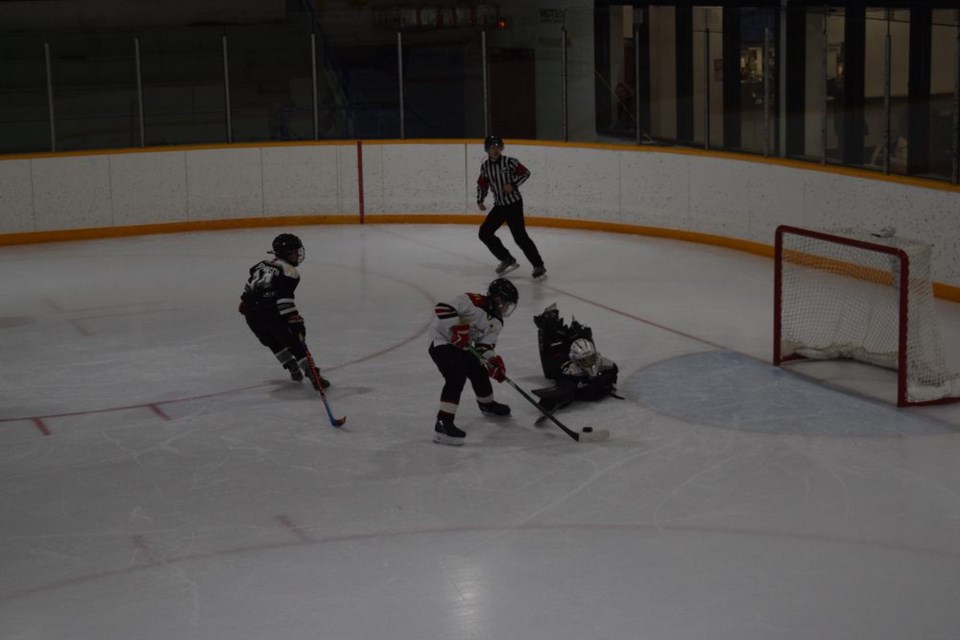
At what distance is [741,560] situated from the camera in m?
5.14

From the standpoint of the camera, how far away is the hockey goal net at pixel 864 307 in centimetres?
713

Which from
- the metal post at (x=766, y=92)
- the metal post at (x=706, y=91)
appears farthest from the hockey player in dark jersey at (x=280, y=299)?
the metal post at (x=706, y=91)

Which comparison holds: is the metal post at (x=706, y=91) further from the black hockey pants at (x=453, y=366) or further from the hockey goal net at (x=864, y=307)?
the black hockey pants at (x=453, y=366)

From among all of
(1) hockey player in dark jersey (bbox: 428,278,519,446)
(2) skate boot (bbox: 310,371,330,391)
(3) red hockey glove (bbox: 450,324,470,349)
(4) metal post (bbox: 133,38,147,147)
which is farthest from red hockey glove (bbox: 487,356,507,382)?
(4) metal post (bbox: 133,38,147,147)

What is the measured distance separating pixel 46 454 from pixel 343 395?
1653 mm

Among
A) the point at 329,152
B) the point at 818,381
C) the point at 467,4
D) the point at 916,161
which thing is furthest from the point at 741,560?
the point at 467,4

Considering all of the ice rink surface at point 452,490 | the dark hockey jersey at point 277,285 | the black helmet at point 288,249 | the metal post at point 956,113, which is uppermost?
the metal post at point 956,113

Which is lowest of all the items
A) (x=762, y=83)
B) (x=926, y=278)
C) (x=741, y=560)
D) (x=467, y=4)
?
(x=741, y=560)

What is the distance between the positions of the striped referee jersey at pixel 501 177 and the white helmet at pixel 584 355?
3.60m

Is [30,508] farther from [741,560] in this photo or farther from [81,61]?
[81,61]

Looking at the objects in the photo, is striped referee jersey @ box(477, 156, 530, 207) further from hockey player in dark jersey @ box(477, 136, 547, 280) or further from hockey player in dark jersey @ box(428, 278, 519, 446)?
hockey player in dark jersey @ box(428, 278, 519, 446)

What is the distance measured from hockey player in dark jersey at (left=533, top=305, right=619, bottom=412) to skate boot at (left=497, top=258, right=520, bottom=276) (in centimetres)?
337

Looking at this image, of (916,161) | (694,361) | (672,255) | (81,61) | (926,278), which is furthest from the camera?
(81,61)

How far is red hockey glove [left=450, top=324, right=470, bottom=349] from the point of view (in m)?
6.45
